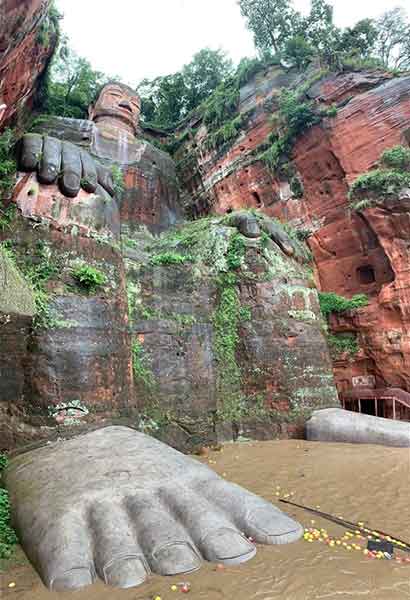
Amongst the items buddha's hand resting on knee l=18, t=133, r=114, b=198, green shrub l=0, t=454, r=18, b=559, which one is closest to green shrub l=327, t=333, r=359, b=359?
buddha's hand resting on knee l=18, t=133, r=114, b=198

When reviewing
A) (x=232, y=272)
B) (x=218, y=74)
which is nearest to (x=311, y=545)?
(x=232, y=272)

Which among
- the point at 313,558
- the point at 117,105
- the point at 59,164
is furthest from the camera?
the point at 117,105

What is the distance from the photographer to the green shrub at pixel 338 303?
12602 millimetres

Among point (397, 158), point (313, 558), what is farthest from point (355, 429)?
point (397, 158)

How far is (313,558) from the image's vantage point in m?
2.79

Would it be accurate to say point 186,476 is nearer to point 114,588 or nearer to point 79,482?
point 79,482

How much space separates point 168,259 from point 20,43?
194 inches

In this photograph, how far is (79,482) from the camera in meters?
3.39

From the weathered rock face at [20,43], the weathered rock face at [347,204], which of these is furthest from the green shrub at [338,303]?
the weathered rock face at [20,43]

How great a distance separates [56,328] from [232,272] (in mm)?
4876

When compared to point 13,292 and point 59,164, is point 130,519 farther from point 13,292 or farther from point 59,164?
point 59,164

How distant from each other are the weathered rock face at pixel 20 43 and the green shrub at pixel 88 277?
2408 millimetres

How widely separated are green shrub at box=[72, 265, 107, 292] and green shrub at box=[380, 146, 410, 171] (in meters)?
10.6

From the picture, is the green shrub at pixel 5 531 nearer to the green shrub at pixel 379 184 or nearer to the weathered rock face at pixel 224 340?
the weathered rock face at pixel 224 340
